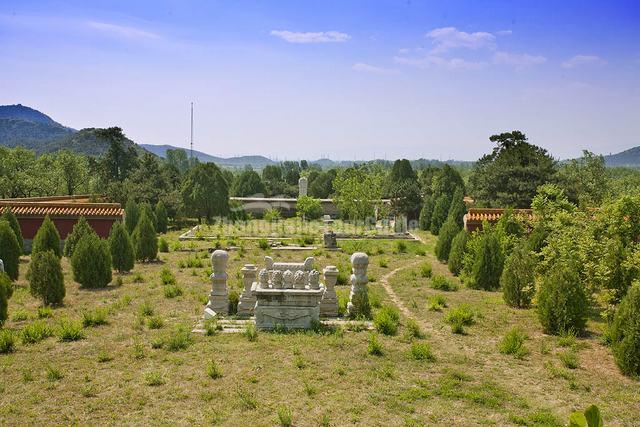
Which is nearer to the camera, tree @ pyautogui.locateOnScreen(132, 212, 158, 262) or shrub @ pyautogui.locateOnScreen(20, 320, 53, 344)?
shrub @ pyautogui.locateOnScreen(20, 320, 53, 344)

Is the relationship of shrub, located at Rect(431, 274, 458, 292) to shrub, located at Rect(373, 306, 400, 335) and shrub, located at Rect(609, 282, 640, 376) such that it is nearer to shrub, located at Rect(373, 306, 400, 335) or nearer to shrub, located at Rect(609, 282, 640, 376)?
shrub, located at Rect(373, 306, 400, 335)

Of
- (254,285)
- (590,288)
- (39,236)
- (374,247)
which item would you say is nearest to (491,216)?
(374,247)

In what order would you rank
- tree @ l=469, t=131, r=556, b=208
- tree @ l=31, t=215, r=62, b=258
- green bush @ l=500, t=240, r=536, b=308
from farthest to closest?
tree @ l=469, t=131, r=556, b=208 < tree @ l=31, t=215, r=62, b=258 < green bush @ l=500, t=240, r=536, b=308

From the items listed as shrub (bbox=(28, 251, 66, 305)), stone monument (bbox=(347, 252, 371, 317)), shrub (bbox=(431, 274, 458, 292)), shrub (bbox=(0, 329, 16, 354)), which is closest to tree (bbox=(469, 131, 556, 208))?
shrub (bbox=(431, 274, 458, 292))

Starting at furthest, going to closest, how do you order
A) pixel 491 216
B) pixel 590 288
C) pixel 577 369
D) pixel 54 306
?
pixel 491 216, pixel 54 306, pixel 590 288, pixel 577 369

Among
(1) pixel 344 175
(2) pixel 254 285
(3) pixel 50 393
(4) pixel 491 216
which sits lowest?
(3) pixel 50 393

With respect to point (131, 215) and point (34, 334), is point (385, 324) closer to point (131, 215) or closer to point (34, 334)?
point (34, 334)

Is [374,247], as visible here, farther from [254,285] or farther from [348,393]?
[348,393]
